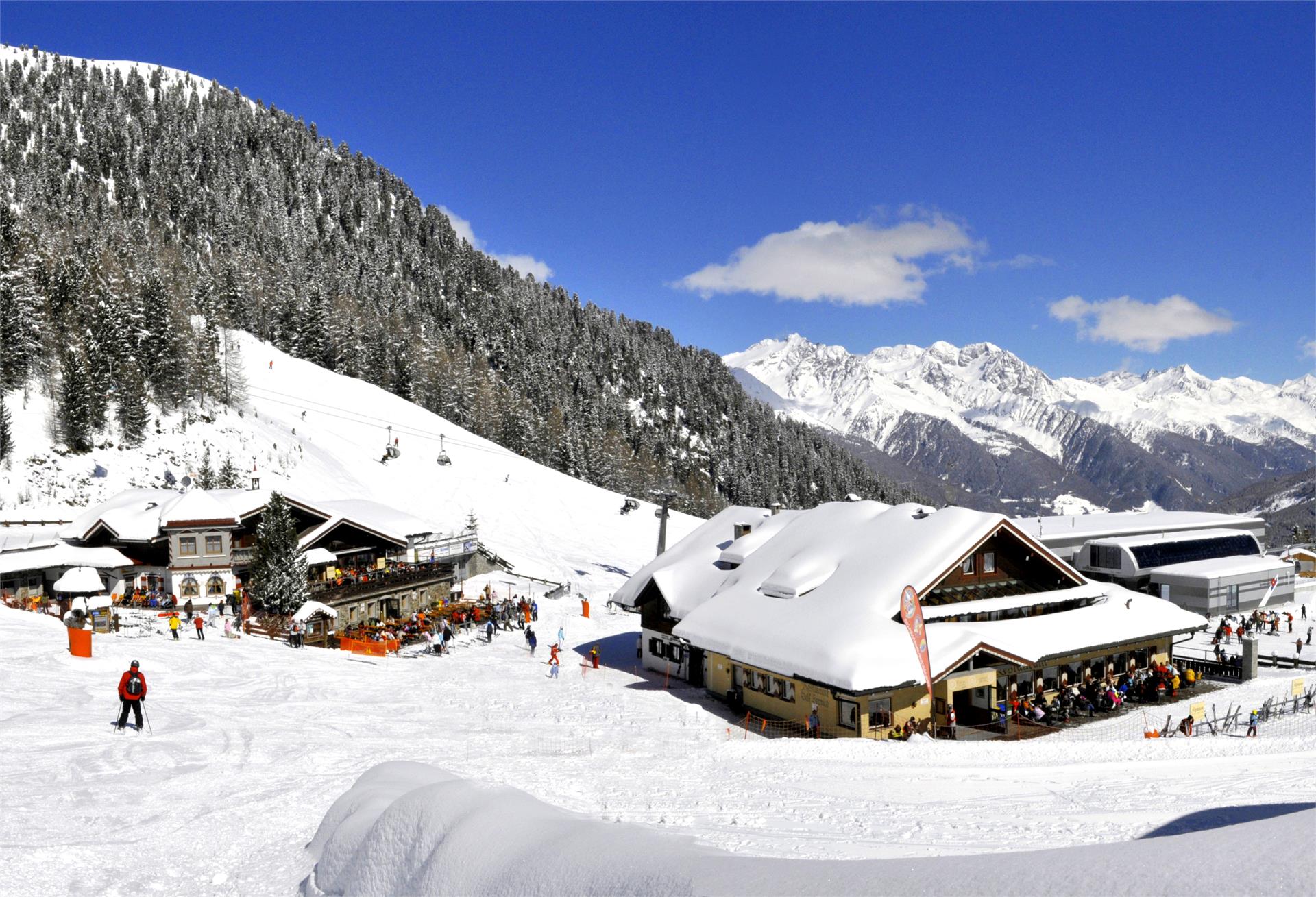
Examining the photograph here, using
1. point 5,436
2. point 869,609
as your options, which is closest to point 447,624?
point 869,609

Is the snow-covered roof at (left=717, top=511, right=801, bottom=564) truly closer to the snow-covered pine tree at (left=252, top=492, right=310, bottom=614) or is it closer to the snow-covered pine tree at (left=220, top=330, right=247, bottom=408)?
the snow-covered pine tree at (left=252, top=492, right=310, bottom=614)

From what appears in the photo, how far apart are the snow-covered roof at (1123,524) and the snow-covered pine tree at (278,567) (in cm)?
4901

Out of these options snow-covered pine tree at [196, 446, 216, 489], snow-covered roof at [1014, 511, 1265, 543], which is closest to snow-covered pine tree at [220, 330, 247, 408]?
snow-covered pine tree at [196, 446, 216, 489]

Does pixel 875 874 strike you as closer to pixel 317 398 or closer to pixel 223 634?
pixel 223 634

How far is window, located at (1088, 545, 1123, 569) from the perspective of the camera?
56.2 m

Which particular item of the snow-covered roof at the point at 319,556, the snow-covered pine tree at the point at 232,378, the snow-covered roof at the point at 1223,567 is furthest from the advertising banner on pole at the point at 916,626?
the snow-covered pine tree at the point at 232,378

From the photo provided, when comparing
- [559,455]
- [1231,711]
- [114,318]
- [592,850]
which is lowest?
[1231,711]

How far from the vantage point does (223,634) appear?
1289 inches

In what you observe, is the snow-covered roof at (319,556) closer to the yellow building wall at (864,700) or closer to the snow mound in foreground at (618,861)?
the yellow building wall at (864,700)

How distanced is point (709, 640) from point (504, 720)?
29.8 feet

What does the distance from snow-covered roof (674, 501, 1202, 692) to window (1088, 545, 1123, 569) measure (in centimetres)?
2288

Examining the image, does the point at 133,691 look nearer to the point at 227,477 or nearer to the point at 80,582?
the point at 80,582

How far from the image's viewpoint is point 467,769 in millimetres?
17938

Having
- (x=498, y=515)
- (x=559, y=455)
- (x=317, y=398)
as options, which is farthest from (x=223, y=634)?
(x=559, y=455)
